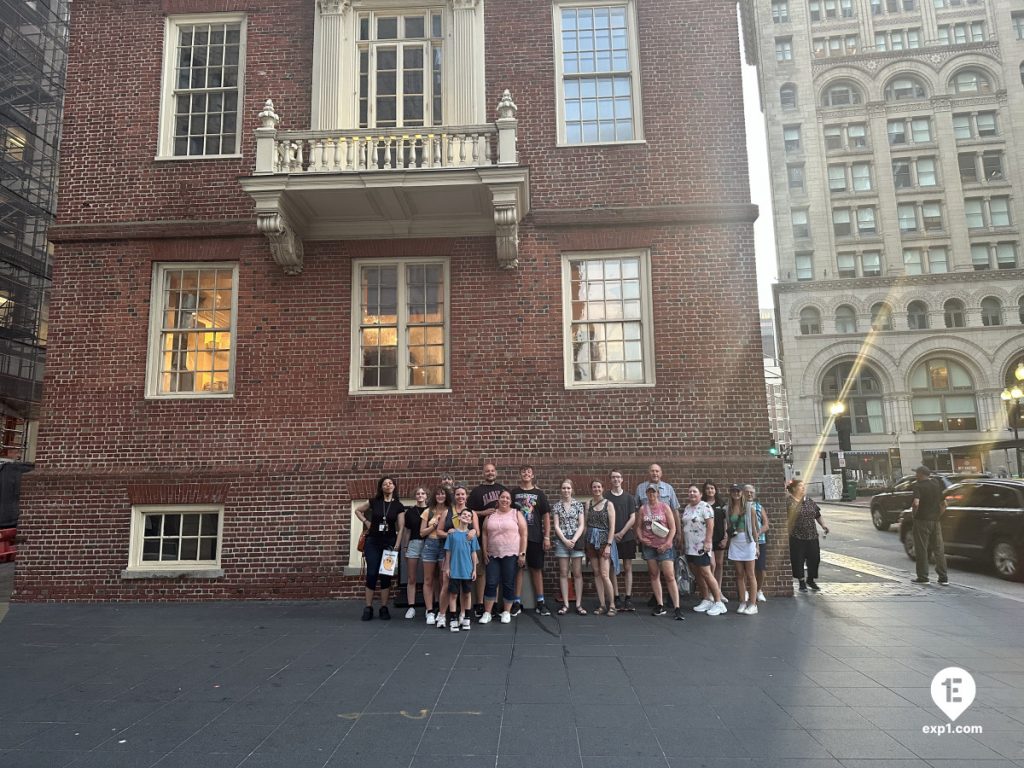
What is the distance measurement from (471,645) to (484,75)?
9118 mm

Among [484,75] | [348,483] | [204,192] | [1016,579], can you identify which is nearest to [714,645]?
[348,483]

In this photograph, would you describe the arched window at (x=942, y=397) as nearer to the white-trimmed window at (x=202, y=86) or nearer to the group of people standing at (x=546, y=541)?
the group of people standing at (x=546, y=541)

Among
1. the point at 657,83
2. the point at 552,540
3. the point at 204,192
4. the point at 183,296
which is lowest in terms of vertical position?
the point at 552,540

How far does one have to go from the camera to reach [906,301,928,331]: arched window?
49.7 m

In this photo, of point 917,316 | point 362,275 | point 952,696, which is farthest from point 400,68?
point 917,316

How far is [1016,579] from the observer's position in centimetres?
1182

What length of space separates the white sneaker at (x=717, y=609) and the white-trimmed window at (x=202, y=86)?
10.5 metres

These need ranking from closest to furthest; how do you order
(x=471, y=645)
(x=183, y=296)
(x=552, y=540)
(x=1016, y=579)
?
(x=471, y=645), (x=552, y=540), (x=183, y=296), (x=1016, y=579)

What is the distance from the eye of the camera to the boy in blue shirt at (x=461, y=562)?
26.2 ft

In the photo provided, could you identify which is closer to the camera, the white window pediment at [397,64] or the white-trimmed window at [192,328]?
the white-trimmed window at [192,328]

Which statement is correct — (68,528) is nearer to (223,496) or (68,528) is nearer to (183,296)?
(223,496)

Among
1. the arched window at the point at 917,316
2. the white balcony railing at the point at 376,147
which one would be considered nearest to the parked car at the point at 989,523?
the white balcony railing at the point at 376,147

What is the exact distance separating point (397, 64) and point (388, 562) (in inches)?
336

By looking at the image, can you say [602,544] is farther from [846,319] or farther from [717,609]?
[846,319]
